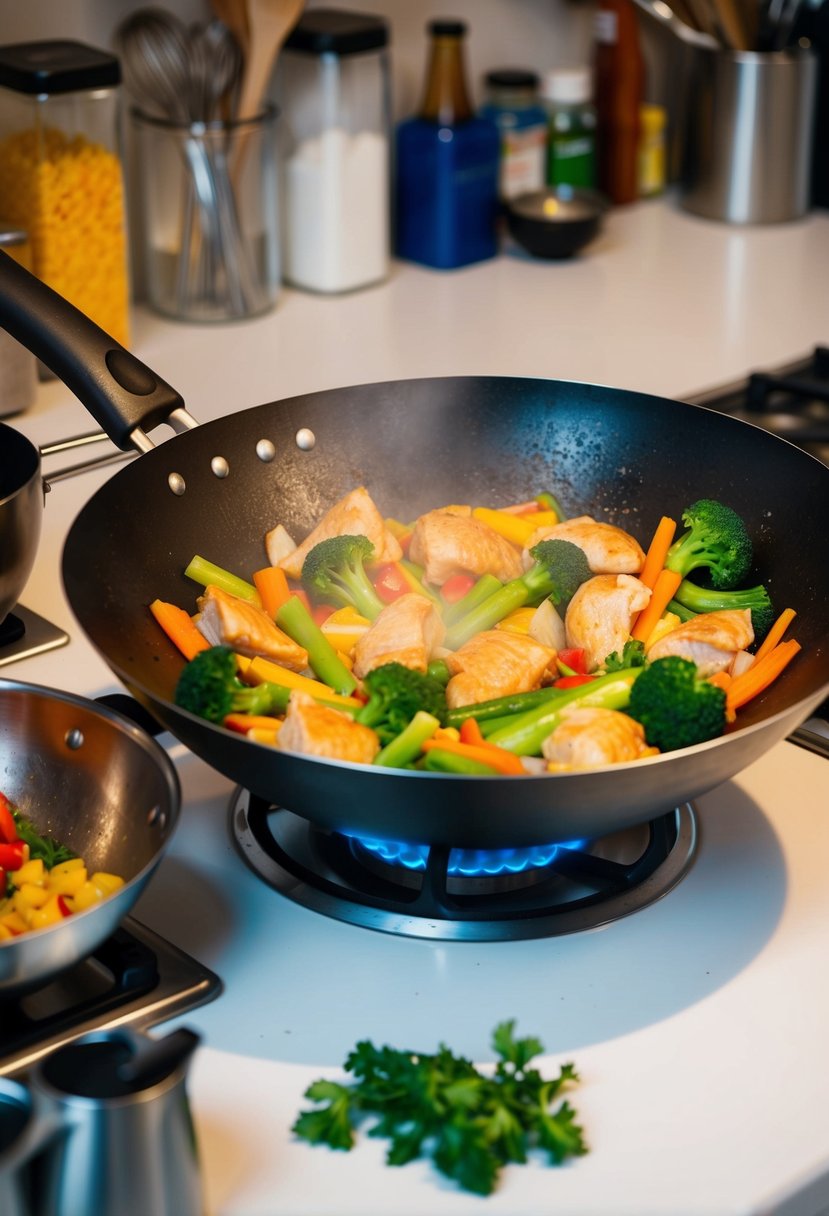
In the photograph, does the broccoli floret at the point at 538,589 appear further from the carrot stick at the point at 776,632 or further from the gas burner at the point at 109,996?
Answer: the gas burner at the point at 109,996

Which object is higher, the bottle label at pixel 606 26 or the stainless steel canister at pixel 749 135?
the bottle label at pixel 606 26

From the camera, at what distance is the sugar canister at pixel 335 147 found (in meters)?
2.04

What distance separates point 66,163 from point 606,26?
1.05 metres

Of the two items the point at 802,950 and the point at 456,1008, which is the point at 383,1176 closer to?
the point at 456,1008

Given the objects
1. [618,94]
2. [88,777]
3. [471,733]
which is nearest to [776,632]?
[471,733]

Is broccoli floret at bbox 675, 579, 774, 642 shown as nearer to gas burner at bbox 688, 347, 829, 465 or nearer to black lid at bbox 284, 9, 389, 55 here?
gas burner at bbox 688, 347, 829, 465

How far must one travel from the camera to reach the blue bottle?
220 cm

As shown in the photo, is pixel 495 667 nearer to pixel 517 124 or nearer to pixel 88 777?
pixel 88 777

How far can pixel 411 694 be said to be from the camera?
3.31 ft

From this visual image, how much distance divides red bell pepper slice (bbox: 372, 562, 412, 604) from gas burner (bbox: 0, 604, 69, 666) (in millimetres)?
301

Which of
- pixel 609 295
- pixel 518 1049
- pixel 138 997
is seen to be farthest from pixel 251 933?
pixel 609 295

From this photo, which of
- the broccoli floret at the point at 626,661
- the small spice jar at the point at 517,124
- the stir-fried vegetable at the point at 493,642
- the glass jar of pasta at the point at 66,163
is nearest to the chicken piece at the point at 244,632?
the stir-fried vegetable at the point at 493,642

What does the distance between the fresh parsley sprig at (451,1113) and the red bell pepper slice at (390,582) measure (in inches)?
18.6

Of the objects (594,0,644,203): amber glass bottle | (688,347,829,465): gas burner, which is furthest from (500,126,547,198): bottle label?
(688,347,829,465): gas burner
